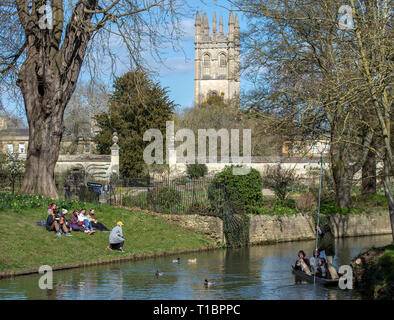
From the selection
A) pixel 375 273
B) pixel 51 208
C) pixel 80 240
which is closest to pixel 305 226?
pixel 80 240

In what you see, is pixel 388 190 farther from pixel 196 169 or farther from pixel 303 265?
pixel 196 169

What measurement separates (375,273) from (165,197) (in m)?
15.0

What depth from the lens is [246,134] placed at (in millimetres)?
52500

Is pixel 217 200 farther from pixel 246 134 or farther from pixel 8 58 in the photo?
pixel 246 134

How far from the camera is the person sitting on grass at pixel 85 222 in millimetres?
23312

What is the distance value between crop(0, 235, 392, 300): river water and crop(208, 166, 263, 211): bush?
3984 millimetres

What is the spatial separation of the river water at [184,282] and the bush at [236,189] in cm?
398

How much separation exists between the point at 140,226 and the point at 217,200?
152 inches

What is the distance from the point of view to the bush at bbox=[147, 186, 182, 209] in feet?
92.6

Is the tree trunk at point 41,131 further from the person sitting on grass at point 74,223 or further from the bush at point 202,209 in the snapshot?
the bush at point 202,209

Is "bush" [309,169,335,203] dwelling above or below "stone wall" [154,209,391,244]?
above

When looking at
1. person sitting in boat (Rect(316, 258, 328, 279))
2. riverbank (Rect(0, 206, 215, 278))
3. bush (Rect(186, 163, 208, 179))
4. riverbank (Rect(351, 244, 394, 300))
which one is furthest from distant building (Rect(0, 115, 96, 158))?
riverbank (Rect(351, 244, 394, 300))

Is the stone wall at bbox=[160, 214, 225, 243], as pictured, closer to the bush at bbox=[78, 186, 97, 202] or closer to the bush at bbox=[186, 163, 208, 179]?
the bush at bbox=[78, 186, 97, 202]

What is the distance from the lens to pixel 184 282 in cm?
1773
